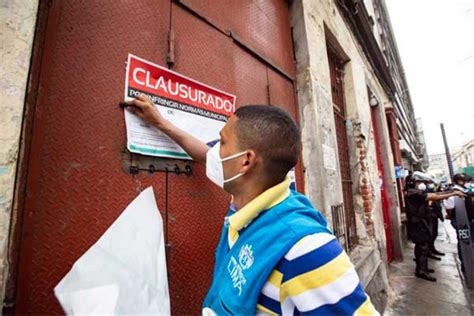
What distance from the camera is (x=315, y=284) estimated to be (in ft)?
2.30

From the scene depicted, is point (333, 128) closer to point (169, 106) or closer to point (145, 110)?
point (169, 106)

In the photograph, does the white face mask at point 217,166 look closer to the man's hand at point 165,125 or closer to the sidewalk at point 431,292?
the man's hand at point 165,125

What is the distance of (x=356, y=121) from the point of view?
4.17m

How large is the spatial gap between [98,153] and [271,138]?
75 centimetres

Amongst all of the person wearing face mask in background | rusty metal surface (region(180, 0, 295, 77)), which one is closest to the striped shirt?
rusty metal surface (region(180, 0, 295, 77))

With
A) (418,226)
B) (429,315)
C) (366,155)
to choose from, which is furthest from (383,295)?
(366,155)

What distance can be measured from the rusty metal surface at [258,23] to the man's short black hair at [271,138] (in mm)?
1068

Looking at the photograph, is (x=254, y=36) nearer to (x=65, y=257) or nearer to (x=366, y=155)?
(x=65, y=257)

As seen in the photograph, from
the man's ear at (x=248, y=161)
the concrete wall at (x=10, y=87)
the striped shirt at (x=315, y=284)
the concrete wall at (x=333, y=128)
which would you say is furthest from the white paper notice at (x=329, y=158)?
the concrete wall at (x=10, y=87)

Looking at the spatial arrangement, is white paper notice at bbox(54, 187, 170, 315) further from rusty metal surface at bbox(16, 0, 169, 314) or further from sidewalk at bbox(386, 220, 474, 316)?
sidewalk at bbox(386, 220, 474, 316)

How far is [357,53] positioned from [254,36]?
11.2 feet

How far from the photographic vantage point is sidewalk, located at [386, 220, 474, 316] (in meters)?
3.44

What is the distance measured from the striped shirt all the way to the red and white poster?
855mm

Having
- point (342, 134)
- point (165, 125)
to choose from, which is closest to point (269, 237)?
point (165, 125)
